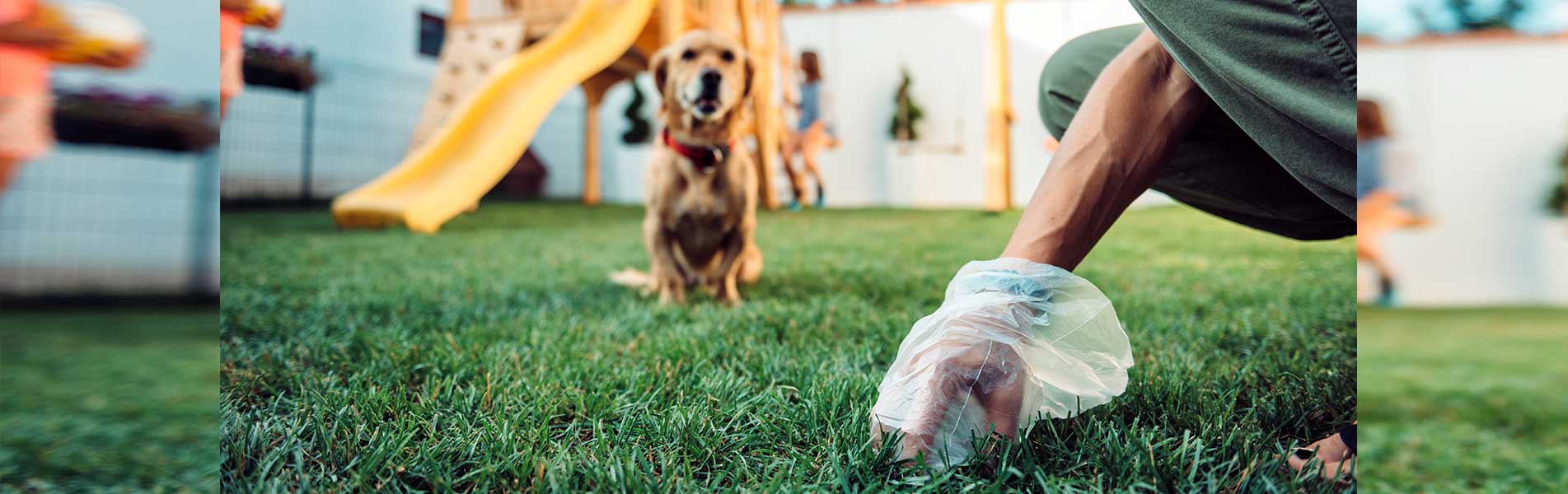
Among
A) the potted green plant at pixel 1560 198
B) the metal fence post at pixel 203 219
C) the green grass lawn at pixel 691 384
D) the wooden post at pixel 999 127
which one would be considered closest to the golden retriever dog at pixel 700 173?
the green grass lawn at pixel 691 384

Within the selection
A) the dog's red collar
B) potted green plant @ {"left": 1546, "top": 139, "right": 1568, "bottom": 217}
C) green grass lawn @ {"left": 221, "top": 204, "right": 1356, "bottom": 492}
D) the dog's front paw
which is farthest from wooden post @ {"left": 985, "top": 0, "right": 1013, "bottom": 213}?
potted green plant @ {"left": 1546, "top": 139, "right": 1568, "bottom": 217}

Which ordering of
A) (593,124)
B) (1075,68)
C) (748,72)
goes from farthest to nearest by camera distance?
(593,124) < (748,72) < (1075,68)

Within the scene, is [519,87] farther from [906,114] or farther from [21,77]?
[906,114]

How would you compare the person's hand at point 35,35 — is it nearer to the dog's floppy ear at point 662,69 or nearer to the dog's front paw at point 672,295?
the dog's front paw at point 672,295

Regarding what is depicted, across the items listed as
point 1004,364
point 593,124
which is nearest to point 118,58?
point 1004,364

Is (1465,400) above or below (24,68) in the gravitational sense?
below

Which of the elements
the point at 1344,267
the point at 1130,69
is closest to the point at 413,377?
the point at 1130,69

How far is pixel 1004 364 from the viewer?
0.72m

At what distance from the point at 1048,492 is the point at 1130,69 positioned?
45 cm

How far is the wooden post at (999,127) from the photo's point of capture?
510 centimetres

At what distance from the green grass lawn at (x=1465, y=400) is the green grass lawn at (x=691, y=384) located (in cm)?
29

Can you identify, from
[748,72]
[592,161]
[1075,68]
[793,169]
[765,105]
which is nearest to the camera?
[1075,68]

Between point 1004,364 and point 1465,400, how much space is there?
43 cm

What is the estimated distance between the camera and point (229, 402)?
0.90 m
